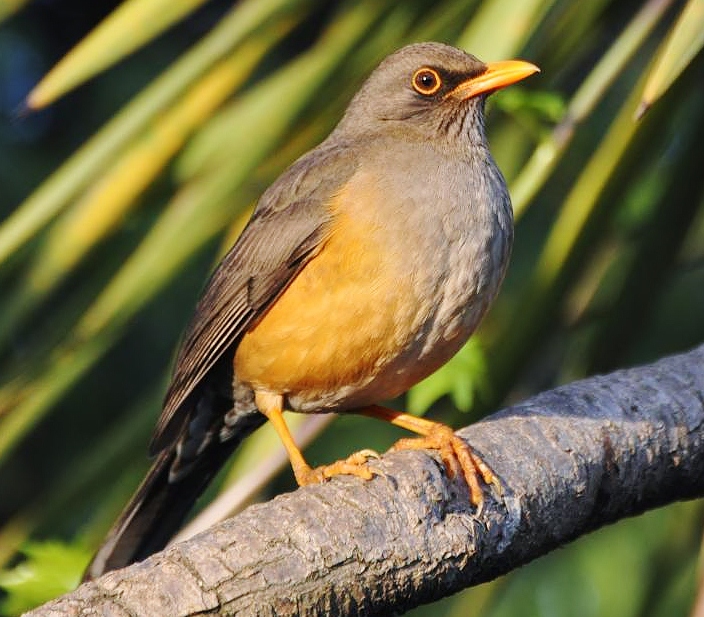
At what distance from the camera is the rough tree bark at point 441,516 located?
2.64 meters

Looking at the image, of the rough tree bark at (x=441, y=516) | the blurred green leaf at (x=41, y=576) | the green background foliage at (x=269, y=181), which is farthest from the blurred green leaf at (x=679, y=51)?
the blurred green leaf at (x=41, y=576)

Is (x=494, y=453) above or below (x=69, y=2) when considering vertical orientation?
below

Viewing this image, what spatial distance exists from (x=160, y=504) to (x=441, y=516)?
1857mm

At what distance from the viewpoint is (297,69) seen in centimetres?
429

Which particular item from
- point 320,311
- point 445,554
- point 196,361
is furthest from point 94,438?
point 445,554

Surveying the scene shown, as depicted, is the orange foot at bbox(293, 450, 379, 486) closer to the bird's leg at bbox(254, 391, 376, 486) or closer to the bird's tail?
the bird's leg at bbox(254, 391, 376, 486)

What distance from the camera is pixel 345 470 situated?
11.2 feet

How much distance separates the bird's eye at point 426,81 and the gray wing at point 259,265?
337 mm

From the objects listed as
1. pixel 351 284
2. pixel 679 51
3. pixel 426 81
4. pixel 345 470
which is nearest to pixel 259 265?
pixel 351 284

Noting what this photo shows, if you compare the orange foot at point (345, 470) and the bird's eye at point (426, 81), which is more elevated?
the bird's eye at point (426, 81)

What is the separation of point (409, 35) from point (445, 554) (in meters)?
2.12

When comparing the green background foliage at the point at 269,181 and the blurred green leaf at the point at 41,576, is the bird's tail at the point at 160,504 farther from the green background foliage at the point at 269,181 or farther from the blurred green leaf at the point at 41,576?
the blurred green leaf at the point at 41,576

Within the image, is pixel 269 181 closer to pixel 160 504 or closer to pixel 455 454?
pixel 160 504

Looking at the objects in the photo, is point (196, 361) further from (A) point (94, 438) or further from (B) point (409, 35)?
(A) point (94, 438)
